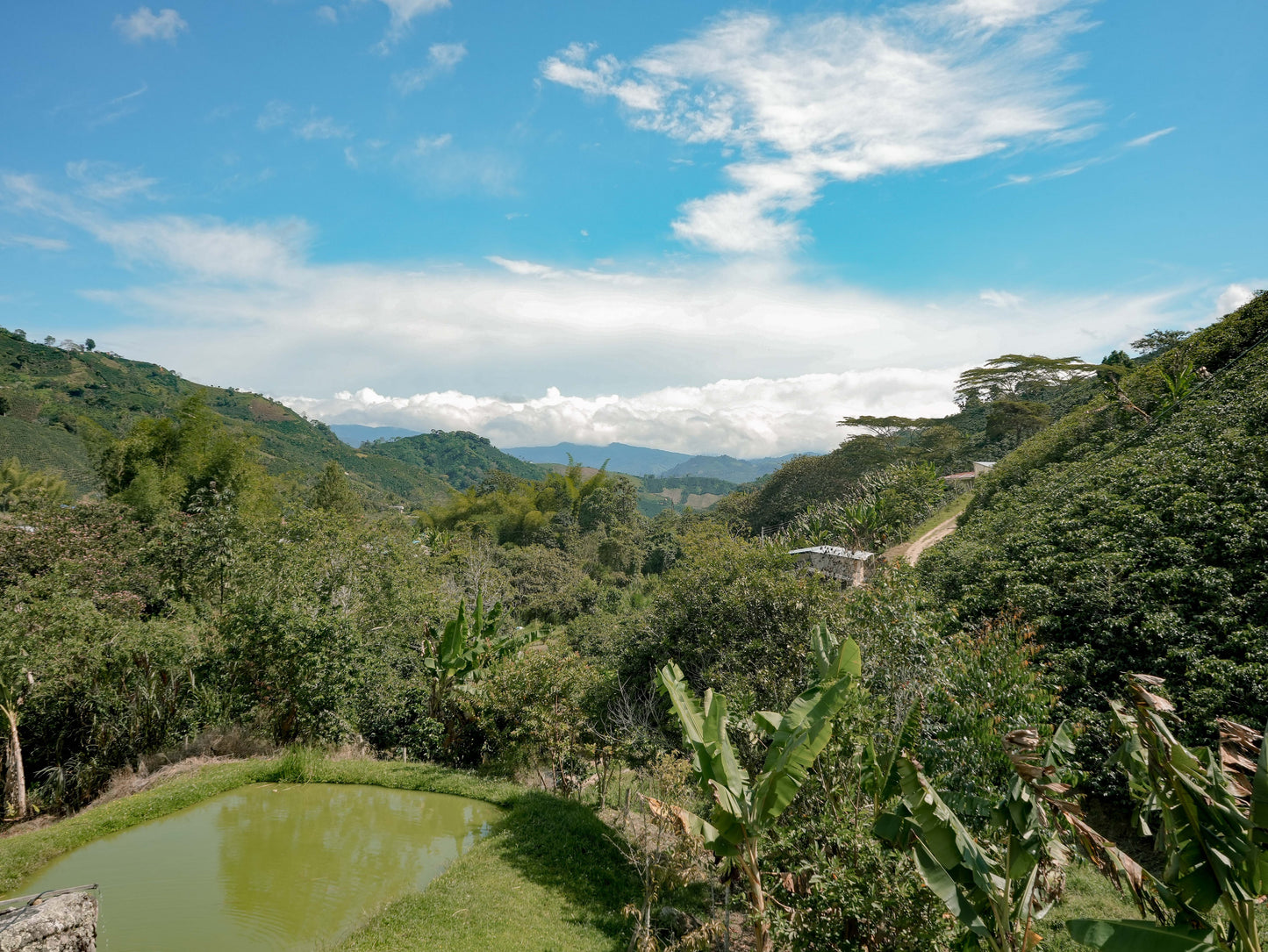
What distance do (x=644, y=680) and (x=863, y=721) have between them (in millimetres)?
7466

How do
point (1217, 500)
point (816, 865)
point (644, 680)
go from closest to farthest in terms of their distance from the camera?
point (816, 865) → point (1217, 500) → point (644, 680)

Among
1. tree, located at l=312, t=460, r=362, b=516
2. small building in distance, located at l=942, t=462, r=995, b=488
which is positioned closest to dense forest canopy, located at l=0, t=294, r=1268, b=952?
small building in distance, located at l=942, t=462, r=995, b=488

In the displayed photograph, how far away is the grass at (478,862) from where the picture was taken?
A: 6.68 metres

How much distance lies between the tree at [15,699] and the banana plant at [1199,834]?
13312mm

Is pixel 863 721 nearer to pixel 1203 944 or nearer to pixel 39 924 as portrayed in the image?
pixel 1203 944

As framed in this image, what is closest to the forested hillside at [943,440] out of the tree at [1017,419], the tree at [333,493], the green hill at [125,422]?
the tree at [1017,419]

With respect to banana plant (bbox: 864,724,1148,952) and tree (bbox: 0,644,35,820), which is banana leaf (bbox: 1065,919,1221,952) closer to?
banana plant (bbox: 864,724,1148,952)

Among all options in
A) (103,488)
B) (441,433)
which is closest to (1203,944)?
(103,488)

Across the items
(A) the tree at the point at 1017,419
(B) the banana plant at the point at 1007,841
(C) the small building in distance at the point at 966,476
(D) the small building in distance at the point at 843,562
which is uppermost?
(A) the tree at the point at 1017,419

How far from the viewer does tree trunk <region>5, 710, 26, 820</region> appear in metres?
9.46

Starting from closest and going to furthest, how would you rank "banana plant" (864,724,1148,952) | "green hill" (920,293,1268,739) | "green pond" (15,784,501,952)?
"banana plant" (864,724,1148,952) < "green pond" (15,784,501,952) < "green hill" (920,293,1268,739)

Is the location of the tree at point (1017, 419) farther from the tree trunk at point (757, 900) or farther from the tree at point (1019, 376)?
the tree trunk at point (757, 900)

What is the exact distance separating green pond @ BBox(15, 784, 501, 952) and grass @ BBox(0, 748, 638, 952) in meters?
0.24

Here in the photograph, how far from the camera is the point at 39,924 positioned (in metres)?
4.27
